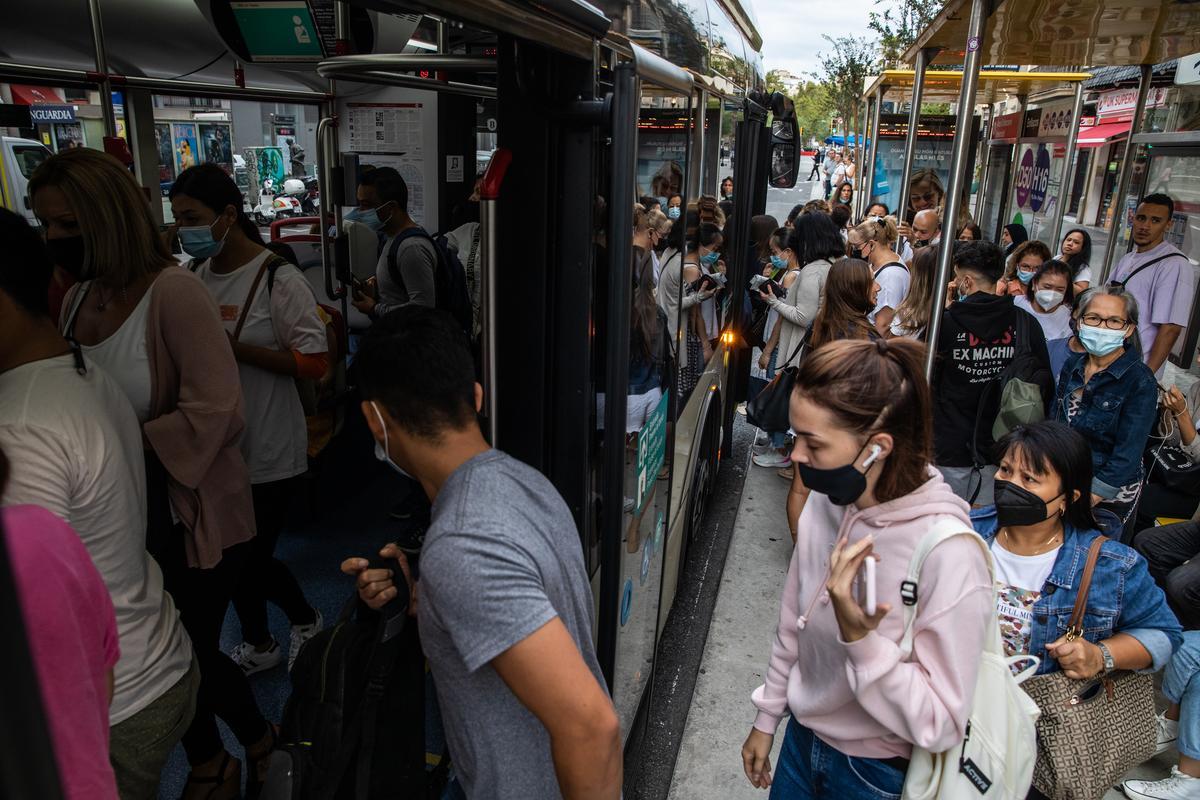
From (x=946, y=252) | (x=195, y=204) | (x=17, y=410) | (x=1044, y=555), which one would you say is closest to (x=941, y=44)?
(x=946, y=252)

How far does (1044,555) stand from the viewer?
2.32 meters

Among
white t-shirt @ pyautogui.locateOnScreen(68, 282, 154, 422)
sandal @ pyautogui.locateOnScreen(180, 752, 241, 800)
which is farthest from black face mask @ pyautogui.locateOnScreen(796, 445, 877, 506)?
sandal @ pyautogui.locateOnScreen(180, 752, 241, 800)

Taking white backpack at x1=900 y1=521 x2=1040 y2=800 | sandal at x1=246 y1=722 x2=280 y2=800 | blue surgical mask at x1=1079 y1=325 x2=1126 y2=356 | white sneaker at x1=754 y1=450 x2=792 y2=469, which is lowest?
white sneaker at x1=754 y1=450 x2=792 y2=469

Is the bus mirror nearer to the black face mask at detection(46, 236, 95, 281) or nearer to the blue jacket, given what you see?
the blue jacket

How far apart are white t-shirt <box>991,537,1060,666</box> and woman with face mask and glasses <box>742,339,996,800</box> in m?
0.68

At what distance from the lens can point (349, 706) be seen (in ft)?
5.70

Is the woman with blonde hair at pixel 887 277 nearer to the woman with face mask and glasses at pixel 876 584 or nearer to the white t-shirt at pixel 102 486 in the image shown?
the woman with face mask and glasses at pixel 876 584

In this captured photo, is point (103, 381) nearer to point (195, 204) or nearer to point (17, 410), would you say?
point (17, 410)

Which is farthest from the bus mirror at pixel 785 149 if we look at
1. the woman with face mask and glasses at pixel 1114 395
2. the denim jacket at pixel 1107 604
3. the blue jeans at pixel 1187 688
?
the denim jacket at pixel 1107 604

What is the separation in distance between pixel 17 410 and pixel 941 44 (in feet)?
17.5

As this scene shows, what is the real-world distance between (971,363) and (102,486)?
136 inches

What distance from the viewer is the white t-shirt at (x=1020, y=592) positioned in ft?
7.54

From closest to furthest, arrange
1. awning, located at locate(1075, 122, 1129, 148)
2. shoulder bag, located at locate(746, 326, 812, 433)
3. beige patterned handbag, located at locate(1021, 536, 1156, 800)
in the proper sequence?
beige patterned handbag, located at locate(1021, 536, 1156, 800)
shoulder bag, located at locate(746, 326, 812, 433)
awning, located at locate(1075, 122, 1129, 148)

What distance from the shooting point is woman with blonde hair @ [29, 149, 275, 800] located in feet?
7.78
